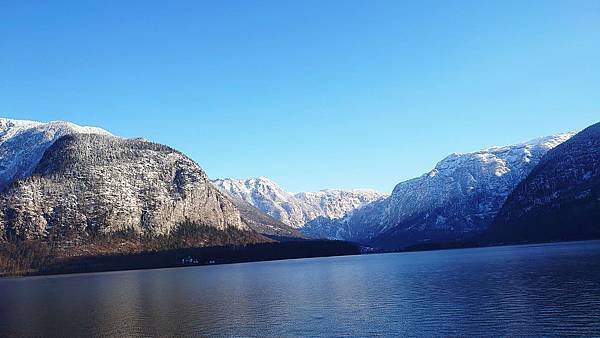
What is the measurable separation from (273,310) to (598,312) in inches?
2353

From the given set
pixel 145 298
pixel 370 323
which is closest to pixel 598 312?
pixel 370 323

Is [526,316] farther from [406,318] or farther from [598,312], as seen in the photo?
[406,318]

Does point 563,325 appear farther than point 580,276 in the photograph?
No

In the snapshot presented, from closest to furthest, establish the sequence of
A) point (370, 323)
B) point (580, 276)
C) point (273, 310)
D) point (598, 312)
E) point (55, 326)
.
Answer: point (598, 312) < point (370, 323) < point (55, 326) < point (273, 310) < point (580, 276)

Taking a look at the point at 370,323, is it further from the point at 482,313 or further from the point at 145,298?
the point at 145,298

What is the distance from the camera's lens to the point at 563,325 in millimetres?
74625

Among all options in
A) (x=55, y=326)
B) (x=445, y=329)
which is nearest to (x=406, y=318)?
(x=445, y=329)

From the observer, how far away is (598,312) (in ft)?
263

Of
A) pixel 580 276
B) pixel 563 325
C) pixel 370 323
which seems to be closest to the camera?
pixel 563 325

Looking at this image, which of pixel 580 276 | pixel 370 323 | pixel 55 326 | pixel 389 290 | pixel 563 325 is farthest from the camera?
pixel 389 290

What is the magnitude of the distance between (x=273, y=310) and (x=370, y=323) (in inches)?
1124

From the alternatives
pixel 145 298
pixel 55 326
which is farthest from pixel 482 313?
pixel 145 298

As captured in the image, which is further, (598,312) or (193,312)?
(193,312)

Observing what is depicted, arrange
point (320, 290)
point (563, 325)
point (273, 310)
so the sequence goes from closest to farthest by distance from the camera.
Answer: point (563, 325)
point (273, 310)
point (320, 290)
